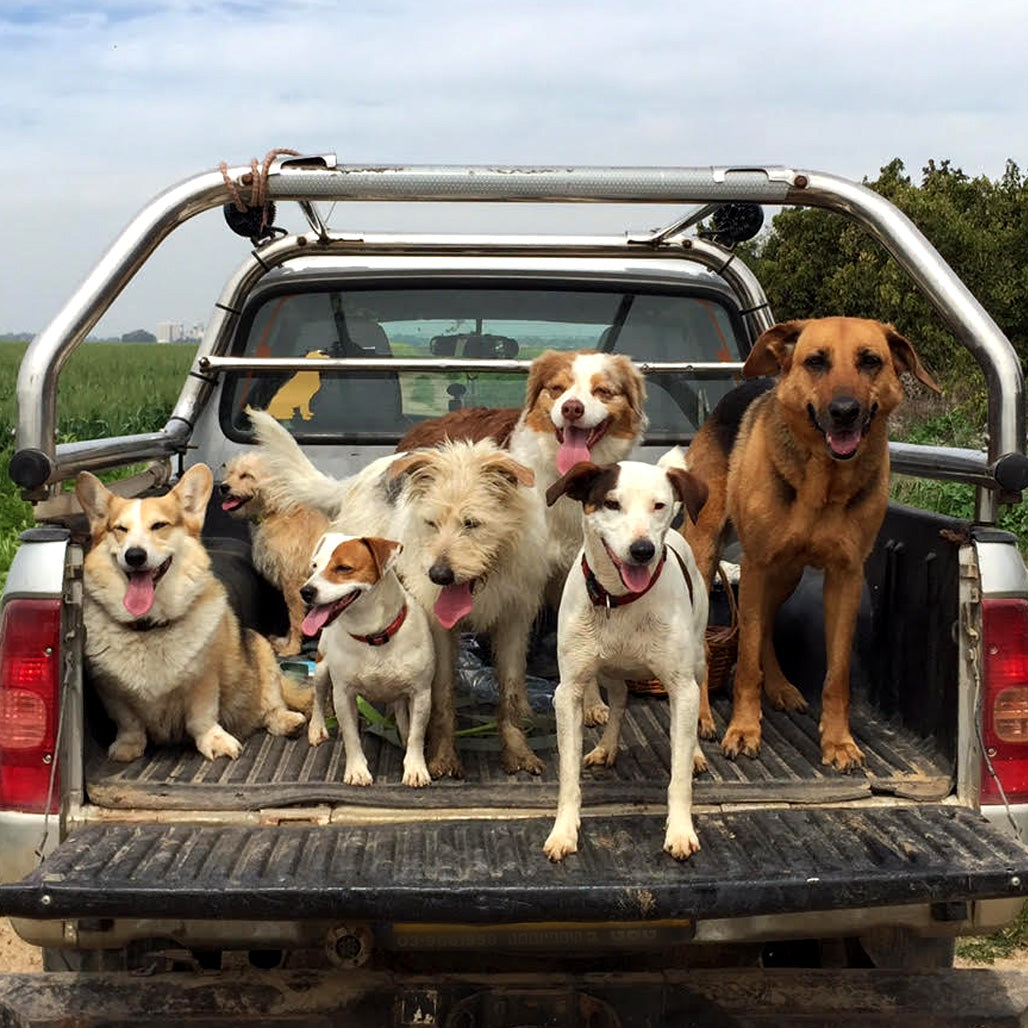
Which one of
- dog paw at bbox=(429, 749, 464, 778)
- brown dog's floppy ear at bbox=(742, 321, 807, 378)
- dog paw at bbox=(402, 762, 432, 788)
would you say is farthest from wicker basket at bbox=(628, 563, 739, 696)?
dog paw at bbox=(402, 762, 432, 788)

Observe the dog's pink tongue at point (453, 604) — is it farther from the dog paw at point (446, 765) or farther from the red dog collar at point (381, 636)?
the dog paw at point (446, 765)

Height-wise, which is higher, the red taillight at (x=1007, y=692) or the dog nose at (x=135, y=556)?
the dog nose at (x=135, y=556)

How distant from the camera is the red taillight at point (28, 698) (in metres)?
2.95

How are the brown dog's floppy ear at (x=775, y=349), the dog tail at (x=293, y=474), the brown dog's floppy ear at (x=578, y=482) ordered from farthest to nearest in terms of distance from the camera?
1. the dog tail at (x=293, y=474)
2. the brown dog's floppy ear at (x=775, y=349)
3. the brown dog's floppy ear at (x=578, y=482)

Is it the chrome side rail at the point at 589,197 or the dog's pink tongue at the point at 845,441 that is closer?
the chrome side rail at the point at 589,197

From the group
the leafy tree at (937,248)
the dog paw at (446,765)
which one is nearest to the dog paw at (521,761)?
the dog paw at (446,765)

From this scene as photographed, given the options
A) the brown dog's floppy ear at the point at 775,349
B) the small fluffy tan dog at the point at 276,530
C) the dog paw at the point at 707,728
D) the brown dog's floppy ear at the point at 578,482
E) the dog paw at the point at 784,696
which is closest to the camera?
the brown dog's floppy ear at the point at 578,482

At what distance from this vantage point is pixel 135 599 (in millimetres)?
3539

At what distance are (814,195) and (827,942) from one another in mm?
2030

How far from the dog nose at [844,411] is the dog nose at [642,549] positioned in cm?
86

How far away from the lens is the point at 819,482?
12.5 ft

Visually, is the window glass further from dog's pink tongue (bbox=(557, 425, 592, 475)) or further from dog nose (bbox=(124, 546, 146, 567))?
dog nose (bbox=(124, 546, 146, 567))

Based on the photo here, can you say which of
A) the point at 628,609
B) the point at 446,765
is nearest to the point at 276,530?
the point at 446,765

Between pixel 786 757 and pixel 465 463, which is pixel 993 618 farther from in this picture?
pixel 465 463
